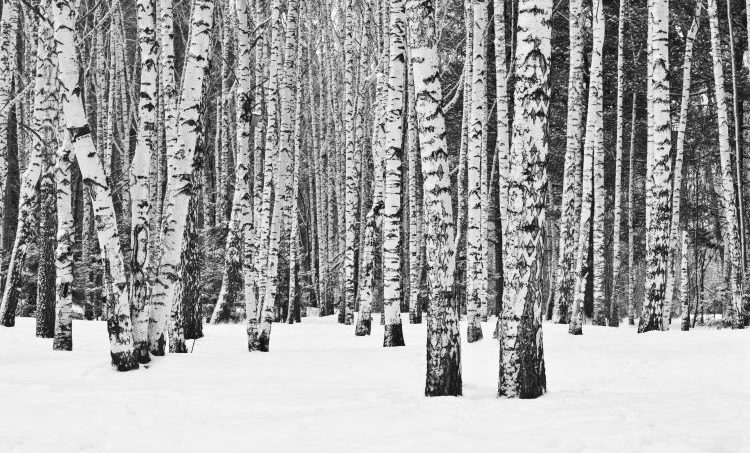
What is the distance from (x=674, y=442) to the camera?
424 centimetres

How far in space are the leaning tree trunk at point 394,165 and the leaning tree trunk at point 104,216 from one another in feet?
13.4

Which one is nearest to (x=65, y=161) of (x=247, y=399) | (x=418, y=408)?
(x=247, y=399)

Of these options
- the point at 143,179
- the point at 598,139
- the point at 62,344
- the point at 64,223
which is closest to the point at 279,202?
the point at 143,179

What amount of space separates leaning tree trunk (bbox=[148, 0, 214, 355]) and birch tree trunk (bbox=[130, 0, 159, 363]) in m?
A: 0.24

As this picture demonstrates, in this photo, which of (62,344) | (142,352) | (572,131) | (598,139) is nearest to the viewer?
(142,352)

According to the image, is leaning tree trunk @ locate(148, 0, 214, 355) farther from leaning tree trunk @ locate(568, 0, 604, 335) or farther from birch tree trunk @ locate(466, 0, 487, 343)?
leaning tree trunk @ locate(568, 0, 604, 335)

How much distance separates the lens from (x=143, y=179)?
30.4 feet

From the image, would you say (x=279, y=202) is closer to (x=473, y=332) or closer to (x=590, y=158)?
(x=473, y=332)

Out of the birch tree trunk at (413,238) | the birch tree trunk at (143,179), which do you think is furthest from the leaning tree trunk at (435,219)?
the birch tree trunk at (413,238)

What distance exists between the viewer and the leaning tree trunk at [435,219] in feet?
20.2

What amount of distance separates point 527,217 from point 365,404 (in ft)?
7.36

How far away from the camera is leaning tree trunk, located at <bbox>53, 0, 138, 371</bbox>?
7.46m

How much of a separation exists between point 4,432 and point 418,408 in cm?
314

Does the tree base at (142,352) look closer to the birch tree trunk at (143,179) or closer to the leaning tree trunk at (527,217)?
the birch tree trunk at (143,179)
